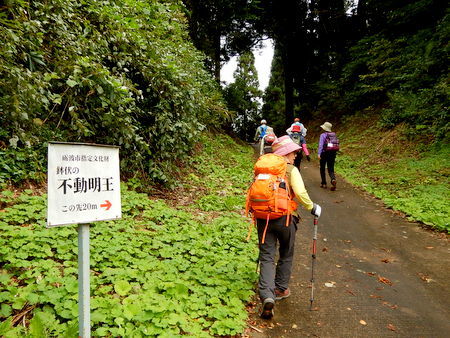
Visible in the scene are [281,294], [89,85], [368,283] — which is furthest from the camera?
[89,85]

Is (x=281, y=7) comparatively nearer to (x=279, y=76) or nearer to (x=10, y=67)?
(x=279, y=76)

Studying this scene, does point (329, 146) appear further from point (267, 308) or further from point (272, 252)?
point (267, 308)

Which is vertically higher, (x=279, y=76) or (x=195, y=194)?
(x=279, y=76)

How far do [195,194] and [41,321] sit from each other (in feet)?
18.6

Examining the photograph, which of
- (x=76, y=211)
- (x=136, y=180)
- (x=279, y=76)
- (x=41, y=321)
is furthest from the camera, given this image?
(x=279, y=76)

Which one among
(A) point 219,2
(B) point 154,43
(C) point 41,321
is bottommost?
(C) point 41,321

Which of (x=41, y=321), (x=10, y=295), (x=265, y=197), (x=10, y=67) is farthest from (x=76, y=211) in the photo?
(x=10, y=67)

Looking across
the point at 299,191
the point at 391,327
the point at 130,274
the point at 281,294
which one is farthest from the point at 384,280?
the point at 130,274

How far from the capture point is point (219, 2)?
19.5 metres

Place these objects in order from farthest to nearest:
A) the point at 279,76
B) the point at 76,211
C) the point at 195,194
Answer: the point at 279,76 → the point at 195,194 → the point at 76,211

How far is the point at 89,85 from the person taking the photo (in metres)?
5.08

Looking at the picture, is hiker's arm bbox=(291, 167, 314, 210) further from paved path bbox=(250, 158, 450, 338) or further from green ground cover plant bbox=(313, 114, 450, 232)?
green ground cover plant bbox=(313, 114, 450, 232)

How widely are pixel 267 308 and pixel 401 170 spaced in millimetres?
9977

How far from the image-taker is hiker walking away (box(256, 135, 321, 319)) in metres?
3.72
